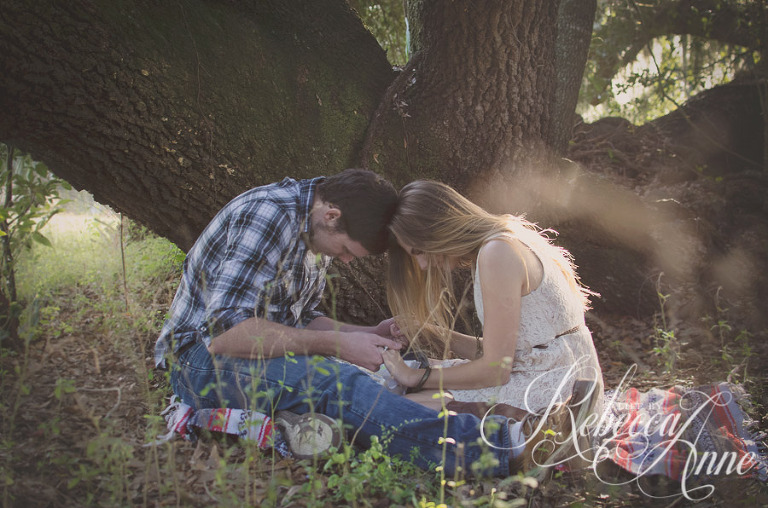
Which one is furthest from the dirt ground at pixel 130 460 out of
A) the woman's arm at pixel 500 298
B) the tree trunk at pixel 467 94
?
the tree trunk at pixel 467 94

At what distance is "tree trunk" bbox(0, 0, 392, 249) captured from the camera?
2945 millimetres

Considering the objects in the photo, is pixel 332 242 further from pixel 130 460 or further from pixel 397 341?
pixel 130 460

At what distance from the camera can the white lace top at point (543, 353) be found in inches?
114

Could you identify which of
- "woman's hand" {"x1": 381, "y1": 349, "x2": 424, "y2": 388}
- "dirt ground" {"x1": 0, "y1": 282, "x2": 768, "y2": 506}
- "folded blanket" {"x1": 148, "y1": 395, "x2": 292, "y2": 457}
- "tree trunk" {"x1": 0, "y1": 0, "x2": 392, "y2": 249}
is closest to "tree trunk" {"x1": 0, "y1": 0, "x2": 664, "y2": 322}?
"tree trunk" {"x1": 0, "y1": 0, "x2": 392, "y2": 249}

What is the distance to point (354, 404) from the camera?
2824 mm

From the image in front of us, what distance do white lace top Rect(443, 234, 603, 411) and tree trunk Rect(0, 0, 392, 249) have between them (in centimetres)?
168

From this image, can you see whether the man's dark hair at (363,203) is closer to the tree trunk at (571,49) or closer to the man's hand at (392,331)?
the man's hand at (392,331)

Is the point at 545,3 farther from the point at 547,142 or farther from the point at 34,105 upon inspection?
the point at 34,105

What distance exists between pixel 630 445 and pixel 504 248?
1173 millimetres

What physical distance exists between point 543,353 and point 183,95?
8.03 feet

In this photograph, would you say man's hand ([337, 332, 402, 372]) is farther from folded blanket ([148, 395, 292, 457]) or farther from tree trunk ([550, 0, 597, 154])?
tree trunk ([550, 0, 597, 154])

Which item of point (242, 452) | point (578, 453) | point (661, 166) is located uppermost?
point (661, 166)

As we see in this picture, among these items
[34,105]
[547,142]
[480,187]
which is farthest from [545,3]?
[34,105]

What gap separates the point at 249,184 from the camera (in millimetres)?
3678
